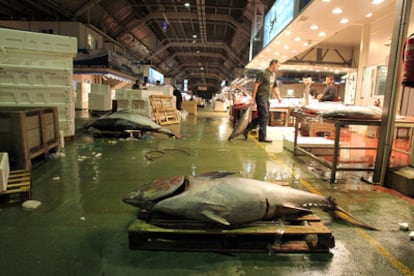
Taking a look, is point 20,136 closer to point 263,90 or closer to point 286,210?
point 286,210

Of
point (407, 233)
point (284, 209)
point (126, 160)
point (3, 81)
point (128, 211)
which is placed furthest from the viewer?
point (3, 81)

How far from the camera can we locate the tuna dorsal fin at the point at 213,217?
78.3 inches

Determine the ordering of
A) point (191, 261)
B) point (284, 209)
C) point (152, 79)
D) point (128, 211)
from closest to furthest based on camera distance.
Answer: point (191, 261) → point (284, 209) → point (128, 211) → point (152, 79)

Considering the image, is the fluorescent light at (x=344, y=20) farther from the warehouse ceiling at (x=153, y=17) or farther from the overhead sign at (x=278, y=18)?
the warehouse ceiling at (x=153, y=17)

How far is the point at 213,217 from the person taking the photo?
2.02m

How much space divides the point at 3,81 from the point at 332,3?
7.28 meters

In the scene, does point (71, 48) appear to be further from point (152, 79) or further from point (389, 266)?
point (152, 79)

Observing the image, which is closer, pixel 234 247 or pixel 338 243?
pixel 234 247

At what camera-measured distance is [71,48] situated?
6000 millimetres

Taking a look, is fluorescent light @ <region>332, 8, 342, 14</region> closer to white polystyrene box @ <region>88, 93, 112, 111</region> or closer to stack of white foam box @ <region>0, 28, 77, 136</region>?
stack of white foam box @ <region>0, 28, 77, 136</region>

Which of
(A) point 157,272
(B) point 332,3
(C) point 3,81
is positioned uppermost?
(B) point 332,3

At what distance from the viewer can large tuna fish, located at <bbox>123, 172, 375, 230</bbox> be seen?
2119mm

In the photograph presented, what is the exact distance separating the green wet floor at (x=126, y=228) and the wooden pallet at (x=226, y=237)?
6 cm

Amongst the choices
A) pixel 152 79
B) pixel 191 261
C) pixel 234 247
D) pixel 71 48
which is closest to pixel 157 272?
pixel 191 261
